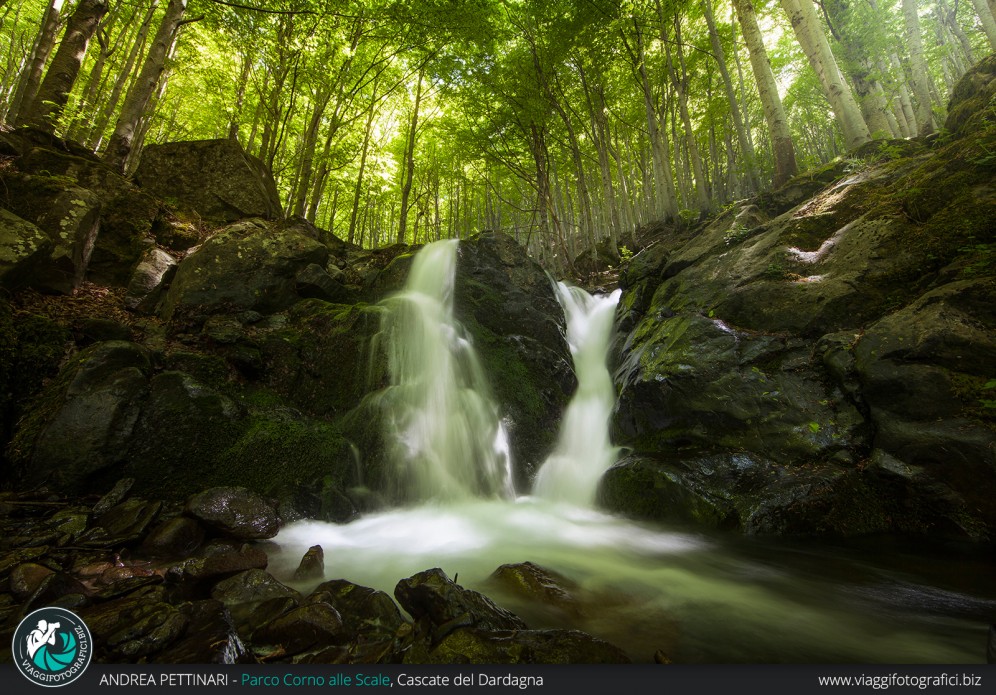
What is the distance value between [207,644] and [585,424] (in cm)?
627

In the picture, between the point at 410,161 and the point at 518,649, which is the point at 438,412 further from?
the point at 410,161

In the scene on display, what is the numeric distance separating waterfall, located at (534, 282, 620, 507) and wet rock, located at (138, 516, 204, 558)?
4.63 meters

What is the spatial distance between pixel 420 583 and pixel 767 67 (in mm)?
13393

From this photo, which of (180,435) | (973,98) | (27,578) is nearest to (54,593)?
(27,578)

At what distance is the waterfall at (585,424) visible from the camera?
6469 millimetres

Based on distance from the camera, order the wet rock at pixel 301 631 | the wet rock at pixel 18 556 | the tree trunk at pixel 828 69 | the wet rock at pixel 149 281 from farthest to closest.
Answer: the tree trunk at pixel 828 69, the wet rock at pixel 149 281, the wet rock at pixel 18 556, the wet rock at pixel 301 631

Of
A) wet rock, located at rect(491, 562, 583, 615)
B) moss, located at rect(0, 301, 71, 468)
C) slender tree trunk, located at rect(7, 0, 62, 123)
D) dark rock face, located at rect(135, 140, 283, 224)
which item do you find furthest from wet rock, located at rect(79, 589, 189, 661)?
slender tree trunk, located at rect(7, 0, 62, 123)

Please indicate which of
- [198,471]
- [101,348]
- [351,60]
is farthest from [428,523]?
[351,60]

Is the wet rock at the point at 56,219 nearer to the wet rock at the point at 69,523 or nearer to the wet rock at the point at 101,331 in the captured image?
the wet rock at the point at 101,331

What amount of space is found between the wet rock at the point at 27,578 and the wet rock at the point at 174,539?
2.33 feet

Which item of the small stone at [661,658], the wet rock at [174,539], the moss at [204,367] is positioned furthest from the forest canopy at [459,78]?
the small stone at [661,658]

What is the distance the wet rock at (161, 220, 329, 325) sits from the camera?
22.6 ft

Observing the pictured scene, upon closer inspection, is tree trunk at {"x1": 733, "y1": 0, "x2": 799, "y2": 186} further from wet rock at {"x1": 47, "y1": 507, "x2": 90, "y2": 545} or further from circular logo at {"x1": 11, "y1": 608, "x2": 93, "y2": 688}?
wet rock at {"x1": 47, "y1": 507, "x2": 90, "y2": 545}

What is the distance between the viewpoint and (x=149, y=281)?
747 centimetres
